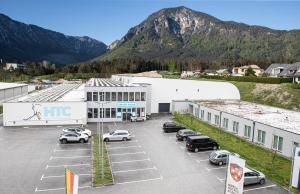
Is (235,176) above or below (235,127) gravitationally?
above

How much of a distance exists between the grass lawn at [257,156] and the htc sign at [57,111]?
75.7ft

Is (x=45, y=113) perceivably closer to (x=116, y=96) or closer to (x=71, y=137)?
(x=116, y=96)

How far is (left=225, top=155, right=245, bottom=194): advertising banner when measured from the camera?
1730cm

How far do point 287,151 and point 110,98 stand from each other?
3443 cm

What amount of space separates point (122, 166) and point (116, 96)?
2828cm

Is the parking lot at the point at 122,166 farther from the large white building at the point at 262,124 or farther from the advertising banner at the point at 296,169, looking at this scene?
the large white building at the point at 262,124

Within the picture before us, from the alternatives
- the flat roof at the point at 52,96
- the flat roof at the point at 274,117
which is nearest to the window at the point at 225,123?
the flat roof at the point at 274,117

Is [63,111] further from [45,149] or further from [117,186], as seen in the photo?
[117,186]

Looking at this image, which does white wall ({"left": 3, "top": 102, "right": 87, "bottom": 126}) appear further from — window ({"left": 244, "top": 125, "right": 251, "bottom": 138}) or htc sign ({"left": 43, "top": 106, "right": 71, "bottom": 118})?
window ({"left": 244, "top": 125, "right": 251, "bottom": 138})

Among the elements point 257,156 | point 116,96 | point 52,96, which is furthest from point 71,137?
point 52,96

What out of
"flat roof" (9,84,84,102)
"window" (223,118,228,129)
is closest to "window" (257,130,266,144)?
"window" (223,118,228,129)

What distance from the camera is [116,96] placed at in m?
58.0

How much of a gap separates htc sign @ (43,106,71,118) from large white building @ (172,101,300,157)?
26396mm

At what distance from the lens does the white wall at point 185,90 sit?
67.1m
